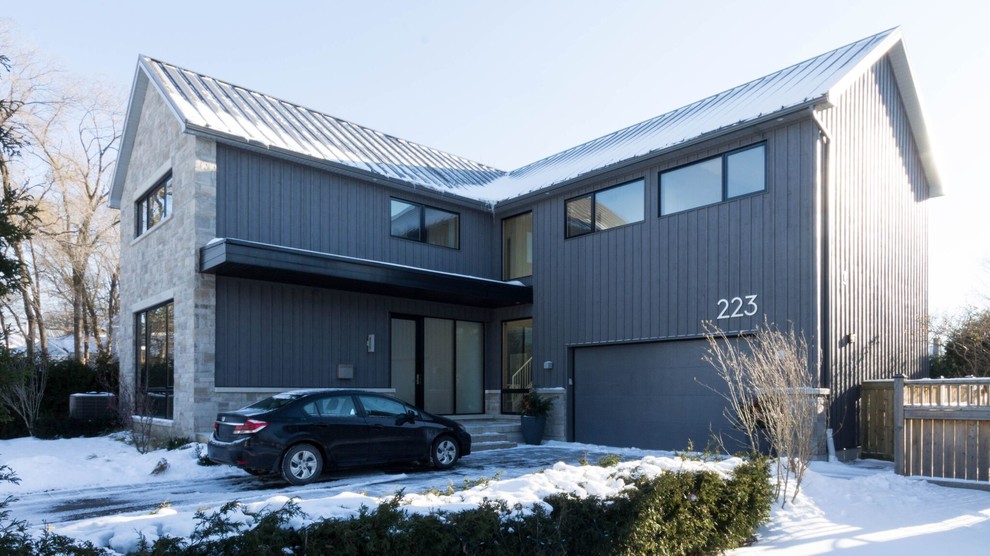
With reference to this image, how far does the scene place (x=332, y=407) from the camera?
997cm

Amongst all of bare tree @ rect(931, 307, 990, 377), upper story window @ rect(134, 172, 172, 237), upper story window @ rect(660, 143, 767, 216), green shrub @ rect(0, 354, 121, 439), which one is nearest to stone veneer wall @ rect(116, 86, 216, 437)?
upper story window @ rect(134, 172, 172, 237)

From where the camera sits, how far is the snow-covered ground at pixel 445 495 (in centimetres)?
464

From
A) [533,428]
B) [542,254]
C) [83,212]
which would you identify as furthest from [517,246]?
[83,212]

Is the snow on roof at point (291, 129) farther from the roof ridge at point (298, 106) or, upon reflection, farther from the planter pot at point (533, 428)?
the planter pot at point (533, 428)

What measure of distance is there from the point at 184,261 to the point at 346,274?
9.58ft

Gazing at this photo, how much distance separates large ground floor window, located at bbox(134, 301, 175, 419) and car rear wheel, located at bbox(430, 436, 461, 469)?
589 centimetres

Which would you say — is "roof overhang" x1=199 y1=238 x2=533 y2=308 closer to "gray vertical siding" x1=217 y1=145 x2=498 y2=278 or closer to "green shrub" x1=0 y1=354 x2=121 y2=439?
"gray vertical siding" x1=217 y1=145 x2=498 y2=278

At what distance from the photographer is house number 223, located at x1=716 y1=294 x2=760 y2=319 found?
11898mm

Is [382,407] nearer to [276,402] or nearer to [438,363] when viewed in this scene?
[276,402]

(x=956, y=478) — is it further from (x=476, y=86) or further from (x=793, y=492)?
(x=476, y=86)

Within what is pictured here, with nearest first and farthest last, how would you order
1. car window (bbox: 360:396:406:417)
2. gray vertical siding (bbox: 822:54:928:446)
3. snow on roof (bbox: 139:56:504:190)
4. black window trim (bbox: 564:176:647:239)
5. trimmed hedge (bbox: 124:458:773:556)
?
trimmed hedge (bbox: 124:458:773:556) < car window (bbox: 360:396:406:417) < gray vertical siding (bbox: 822:54:928:446) < snow on roof (bbox: 139:56:504:190) < black window trim (bbox: 564:176:647:239)

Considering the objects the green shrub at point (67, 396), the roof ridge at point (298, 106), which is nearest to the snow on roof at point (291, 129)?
the roof ridge at point (298, 106)

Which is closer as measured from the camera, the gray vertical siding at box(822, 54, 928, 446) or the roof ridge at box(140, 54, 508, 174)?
the gray vertical siding at box(822, 54, 928, 446)

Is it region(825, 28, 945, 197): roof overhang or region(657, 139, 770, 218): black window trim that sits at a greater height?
region(825, 28, 945, 197): roof overhang
